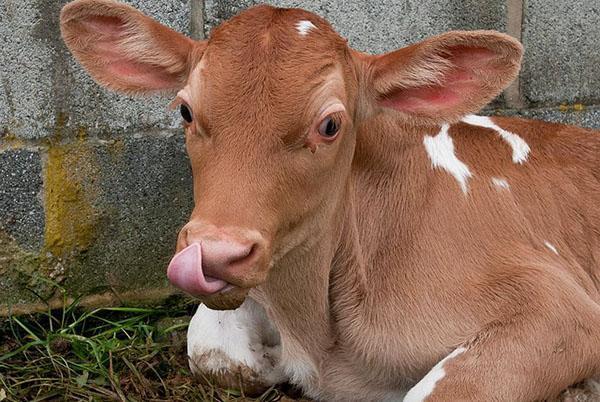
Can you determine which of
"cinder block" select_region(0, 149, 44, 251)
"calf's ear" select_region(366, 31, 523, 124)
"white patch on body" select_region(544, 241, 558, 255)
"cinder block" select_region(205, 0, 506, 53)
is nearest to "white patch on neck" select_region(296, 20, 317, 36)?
"calf's ear" select_region(366, 31, 523, 124)

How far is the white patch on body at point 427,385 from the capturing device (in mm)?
3246

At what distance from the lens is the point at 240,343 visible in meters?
3.74

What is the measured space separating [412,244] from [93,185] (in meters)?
1.41

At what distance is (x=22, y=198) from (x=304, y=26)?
161 centimetres

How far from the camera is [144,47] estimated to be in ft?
10.8

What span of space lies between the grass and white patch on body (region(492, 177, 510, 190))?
1136 millimetres

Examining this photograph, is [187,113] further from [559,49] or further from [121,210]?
→ [559,49]

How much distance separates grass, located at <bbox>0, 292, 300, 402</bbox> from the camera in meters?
3.75

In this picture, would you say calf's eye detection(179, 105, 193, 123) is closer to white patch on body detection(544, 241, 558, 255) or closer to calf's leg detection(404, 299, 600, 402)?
calf's leg detection(404, 299, 600, 402)

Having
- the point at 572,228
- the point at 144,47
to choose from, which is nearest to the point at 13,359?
the point at 144,47

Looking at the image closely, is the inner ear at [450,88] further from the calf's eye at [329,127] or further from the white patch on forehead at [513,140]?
the white patch on forehead at [513,140]

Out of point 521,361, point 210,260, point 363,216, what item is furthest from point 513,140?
point 210,260

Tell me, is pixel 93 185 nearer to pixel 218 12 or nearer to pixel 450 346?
pixel 218 12

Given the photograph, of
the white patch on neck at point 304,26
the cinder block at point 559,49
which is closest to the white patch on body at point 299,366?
the white patch on neck at point 304,26
